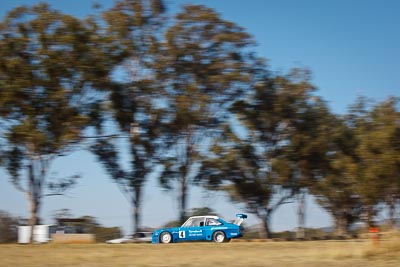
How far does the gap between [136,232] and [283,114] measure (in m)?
13.0

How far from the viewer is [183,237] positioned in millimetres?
31859

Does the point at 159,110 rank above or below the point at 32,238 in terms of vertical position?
above

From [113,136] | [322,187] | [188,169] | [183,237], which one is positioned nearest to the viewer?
[183,237]

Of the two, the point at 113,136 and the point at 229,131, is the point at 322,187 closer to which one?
the point at 229,131

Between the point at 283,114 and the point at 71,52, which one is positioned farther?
the point at 283,114

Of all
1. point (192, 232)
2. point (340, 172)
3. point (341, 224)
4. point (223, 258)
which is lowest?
point (223, 258)

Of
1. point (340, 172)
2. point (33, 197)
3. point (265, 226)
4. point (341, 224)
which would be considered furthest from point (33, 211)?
Result: point (341, 224)

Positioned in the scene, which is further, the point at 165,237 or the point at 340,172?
the point at 340,172

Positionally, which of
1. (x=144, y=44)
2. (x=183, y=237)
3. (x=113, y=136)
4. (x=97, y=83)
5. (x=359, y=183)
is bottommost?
(x=183, y=237)

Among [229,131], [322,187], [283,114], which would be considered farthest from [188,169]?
[322,187]

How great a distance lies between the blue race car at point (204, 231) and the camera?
31.2 meters

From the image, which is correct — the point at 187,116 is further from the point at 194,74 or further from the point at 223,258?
the point at 223,258

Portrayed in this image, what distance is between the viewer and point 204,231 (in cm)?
3167

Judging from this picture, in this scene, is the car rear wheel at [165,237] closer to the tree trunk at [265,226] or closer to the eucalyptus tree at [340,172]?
the tree trunk at [265,226]
